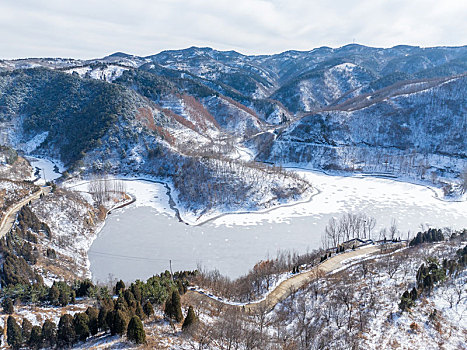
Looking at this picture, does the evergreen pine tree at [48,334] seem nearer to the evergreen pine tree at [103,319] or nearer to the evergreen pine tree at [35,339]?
the evergreen pine tree at [35,339]

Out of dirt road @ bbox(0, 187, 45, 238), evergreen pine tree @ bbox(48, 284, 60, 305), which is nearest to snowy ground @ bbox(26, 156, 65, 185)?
dirt road @ bbox(0, 187, 45, 238)

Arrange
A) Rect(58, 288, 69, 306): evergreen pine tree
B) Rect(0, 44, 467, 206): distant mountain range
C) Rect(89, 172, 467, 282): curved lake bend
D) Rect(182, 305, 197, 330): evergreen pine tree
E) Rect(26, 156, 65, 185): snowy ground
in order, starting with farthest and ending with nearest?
Rect(0, 44, 467, 206): distant mountain range → Rect(26, 156, 65, 185): snowy ground → Rect(89, 172, 467, 282): curved lake bend → Rect(58, 288, 69, 306): evergreen pine tree → Rect(182, 305, 197, 330): evergreen pine tree

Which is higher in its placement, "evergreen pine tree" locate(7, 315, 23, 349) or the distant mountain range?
the distant mountain range

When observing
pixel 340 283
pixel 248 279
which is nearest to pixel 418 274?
pixel 340 283

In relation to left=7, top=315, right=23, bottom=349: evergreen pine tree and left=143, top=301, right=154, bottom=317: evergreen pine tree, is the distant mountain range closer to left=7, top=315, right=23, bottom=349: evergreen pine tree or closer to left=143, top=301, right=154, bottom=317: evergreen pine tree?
left=143, top=301, right=154, bottom=317: evergreen pine tree

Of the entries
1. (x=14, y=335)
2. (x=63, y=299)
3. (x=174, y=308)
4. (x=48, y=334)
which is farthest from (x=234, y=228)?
(x=14, y=335)

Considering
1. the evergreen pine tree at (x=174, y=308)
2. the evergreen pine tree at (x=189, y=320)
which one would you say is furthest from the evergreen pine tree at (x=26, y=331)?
the evergreen pine tree at (x=189, y=320)

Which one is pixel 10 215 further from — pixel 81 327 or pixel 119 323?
pixel 119 323
